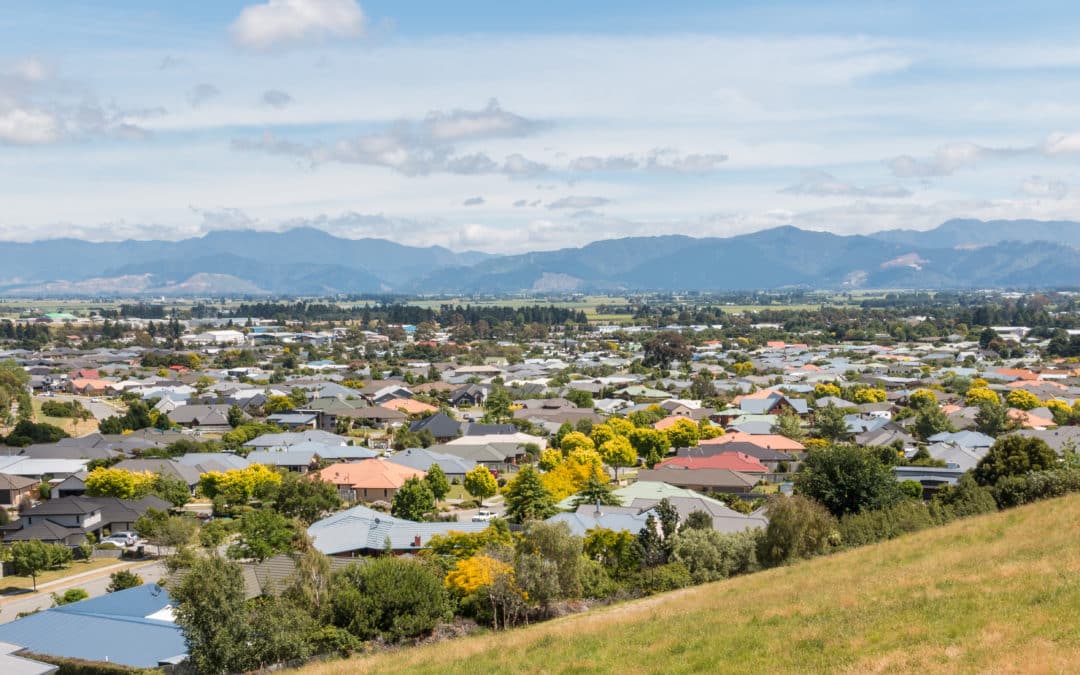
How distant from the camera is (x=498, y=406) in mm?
58094

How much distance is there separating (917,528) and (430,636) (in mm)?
11283

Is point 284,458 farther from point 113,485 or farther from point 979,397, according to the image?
point 979,397

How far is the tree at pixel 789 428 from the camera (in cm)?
4691

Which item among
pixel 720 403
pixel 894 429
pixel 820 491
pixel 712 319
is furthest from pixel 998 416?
pixel 712 319

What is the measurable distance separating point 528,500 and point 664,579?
9507mm

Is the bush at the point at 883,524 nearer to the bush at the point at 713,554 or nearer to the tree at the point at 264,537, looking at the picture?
the bush at the point at 713,554

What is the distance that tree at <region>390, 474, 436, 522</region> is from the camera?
31.0 meters

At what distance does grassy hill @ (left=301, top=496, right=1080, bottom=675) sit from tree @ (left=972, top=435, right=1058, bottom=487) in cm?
812

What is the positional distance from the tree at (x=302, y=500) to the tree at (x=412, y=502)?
2.33 metres

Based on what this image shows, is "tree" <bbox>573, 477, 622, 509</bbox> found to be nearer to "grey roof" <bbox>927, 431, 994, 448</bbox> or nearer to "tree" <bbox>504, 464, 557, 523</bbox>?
"tree" <bbox>504, 464, 557, 523</bbox>

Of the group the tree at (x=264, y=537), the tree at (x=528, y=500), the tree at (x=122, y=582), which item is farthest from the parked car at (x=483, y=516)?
the tree at (x=122, y=582)

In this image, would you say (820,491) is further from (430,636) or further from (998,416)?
(998,416)

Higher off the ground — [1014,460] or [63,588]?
[1014,460]

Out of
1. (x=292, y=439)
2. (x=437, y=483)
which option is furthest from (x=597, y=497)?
(x=292, y=439)
